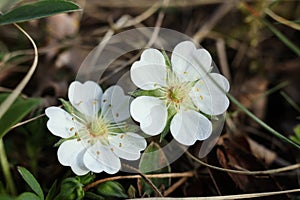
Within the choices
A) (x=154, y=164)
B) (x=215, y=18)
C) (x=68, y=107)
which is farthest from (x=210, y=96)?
(x=215, y=18)

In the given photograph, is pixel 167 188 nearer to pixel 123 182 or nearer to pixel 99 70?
pixel 123 182

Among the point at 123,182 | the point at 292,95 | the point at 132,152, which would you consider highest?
the point at 132,152

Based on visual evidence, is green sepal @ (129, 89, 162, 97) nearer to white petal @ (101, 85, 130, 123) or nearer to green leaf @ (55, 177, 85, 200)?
white petal @ (101, 85, 130, 123)

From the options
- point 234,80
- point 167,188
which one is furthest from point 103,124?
point 234,80

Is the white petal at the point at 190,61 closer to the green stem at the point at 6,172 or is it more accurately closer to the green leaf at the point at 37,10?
the green leaf at the point at 37,10

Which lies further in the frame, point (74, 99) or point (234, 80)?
point (234, 80)

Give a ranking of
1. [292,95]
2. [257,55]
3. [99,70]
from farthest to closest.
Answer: [257,55]
[292,95]
[99,70]

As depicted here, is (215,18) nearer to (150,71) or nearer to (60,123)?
(150,71)

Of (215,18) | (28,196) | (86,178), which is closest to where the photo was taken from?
(28,196)
